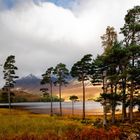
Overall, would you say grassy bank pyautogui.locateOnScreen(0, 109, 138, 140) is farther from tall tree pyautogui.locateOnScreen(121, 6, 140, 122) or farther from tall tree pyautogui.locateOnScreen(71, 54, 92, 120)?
tall tree pyautogui.locateOnScreen(71, 54, 92, 120)

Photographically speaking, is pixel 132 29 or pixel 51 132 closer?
pixel 51 132

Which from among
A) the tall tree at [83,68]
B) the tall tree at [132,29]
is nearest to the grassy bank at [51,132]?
the tall tree at [132,29]

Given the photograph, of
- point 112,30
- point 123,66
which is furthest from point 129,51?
point 112,30

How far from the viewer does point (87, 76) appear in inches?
2990

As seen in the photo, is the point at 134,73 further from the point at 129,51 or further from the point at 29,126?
the point at 29,126

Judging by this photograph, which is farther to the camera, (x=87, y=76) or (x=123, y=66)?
(x=87, y=76)

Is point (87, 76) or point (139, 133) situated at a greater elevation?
point (87, 76)

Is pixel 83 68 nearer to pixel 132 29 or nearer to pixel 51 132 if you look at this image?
pixel 132 29

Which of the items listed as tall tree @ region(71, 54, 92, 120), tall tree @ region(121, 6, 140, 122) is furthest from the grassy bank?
tall tree @ region(71, 54, 92, 120)

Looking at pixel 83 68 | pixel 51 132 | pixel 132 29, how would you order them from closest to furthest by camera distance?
pixel 51 132
pixel 132 29
pixel 83 68

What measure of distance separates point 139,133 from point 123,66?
2786 cm

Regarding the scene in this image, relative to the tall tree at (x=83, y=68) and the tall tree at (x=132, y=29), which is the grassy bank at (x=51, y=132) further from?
the tall tree at (x=83, y=68)

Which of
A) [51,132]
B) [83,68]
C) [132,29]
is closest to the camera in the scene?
[51,132]

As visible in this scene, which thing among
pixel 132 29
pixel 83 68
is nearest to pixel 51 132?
pixel 132 29
